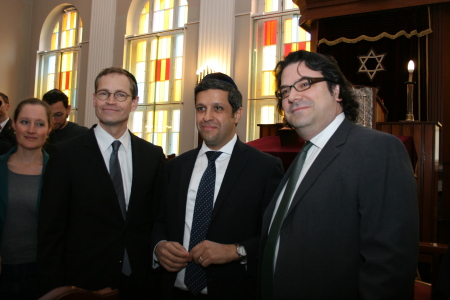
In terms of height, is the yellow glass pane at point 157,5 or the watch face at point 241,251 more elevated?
the yellow glass pane at point 157,5

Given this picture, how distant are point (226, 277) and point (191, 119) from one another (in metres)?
7.31

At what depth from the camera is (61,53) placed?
1155 cm

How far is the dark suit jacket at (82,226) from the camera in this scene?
5.58 feet

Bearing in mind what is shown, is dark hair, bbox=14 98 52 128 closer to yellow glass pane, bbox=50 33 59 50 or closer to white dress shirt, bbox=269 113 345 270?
white dress shirt, bbox=269 113 345 270

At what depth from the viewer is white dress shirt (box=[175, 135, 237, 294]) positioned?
1.77m

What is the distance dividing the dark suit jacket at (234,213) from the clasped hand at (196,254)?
9cm

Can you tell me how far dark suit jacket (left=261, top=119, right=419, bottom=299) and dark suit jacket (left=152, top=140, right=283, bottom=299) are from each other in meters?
0.34

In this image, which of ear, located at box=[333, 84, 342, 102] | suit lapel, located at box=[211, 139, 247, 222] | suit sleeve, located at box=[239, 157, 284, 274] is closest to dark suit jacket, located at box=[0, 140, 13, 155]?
suit lapel, located at box=[211, 139, 247, 222]

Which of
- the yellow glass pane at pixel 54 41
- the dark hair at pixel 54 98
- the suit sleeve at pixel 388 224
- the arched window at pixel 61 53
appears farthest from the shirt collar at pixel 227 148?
the yellow glass pane at pixel 54 41

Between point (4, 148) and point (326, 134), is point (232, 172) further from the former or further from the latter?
point (4, 148)

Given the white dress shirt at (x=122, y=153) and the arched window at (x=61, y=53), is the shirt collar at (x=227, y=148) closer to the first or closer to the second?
the white dress shirt at (x=122, y=153)

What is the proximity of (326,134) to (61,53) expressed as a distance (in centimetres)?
1174

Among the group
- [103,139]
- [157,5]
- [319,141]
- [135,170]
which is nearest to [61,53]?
[157,5]

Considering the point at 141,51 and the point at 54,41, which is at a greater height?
the point at 54,41
